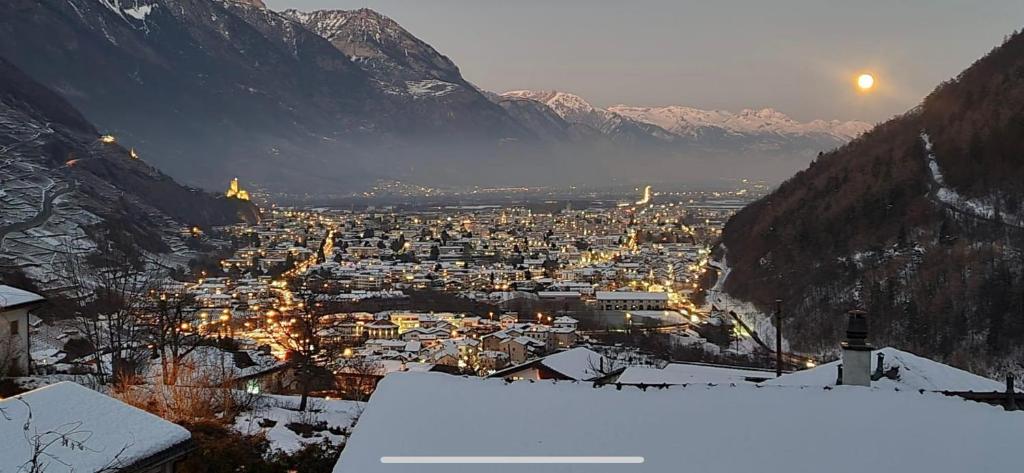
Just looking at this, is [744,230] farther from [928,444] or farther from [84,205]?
[928,444]

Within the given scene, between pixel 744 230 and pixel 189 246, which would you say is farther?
pixel 189 246

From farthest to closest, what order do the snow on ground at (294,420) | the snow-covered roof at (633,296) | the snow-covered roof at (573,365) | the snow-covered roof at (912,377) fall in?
the snow-covered roof at (633,296), the snow-covered roof at (573,365), the snow on ground at (294,420), the snow-covered roof at (912,377)

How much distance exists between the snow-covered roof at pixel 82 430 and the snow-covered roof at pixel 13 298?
6.66 meters

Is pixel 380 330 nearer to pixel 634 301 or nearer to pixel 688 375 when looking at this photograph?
pixel 634 301

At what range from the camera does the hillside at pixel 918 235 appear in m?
29.3

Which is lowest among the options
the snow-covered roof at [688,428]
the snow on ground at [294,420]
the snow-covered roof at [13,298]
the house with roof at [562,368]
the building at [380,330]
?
the building at [380,330]

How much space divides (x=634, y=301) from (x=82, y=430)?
42.8m

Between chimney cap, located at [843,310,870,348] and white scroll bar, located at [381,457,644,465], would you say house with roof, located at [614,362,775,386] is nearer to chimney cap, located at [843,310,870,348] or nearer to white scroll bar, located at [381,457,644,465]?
chimney cap, located at [843,310,870,348]

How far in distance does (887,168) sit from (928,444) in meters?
46.9

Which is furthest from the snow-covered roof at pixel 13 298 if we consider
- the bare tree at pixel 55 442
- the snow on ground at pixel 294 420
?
the bare tree at pixel 55 442

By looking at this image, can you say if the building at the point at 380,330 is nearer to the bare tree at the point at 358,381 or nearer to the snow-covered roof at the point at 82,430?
the bare tree at the point at 358,381

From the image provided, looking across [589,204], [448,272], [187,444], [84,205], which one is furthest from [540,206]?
[187,444]

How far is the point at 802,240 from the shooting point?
4428 centimetres

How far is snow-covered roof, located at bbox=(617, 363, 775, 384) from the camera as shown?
50.5 ft
